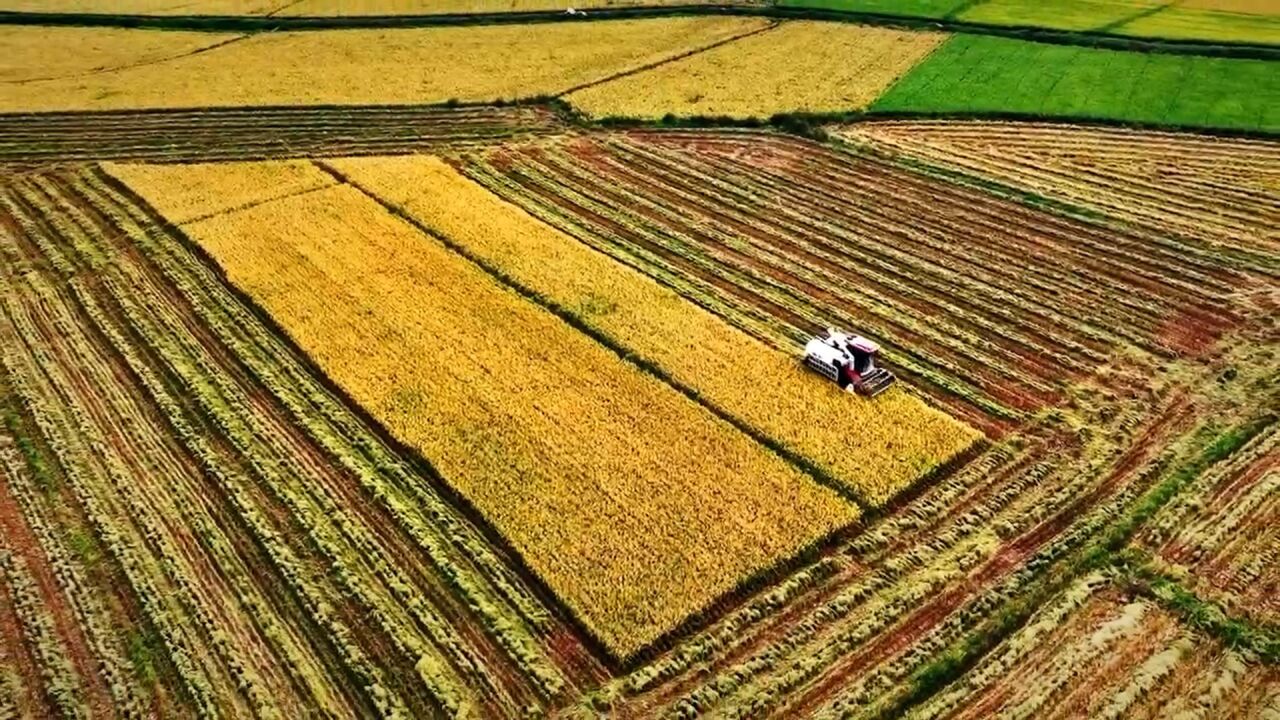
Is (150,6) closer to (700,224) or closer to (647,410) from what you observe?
(700,224)

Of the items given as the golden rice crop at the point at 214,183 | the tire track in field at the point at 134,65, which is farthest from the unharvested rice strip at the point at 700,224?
the tire track in field at the point at 134,65

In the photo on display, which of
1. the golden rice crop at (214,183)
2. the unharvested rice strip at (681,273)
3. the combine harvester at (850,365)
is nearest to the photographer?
the combine harvester at (850,365)

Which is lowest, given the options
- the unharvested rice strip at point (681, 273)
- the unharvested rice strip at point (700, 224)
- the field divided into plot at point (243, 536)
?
the field divided into plot at point (243, 536)

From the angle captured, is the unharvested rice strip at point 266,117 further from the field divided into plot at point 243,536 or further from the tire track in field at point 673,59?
the field divided into plot at point 243,536

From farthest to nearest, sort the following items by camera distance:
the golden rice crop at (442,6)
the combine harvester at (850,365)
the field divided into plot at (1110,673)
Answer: the golden rice crop at (442,6) → the combine harvester at (850,365) → the field divided into plot at (1110,673)

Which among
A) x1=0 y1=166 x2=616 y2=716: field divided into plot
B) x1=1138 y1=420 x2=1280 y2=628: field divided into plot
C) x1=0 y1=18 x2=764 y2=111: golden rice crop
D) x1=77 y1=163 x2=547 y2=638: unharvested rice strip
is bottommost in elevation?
x1=0 y1=166 x2=616 y2=716: field divided into plot

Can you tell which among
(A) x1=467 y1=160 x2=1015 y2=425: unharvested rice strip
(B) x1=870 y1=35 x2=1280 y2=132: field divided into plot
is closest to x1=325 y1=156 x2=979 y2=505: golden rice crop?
(A) x1=467 y1=160 x2=1015 y2=425: unharvested rice strip

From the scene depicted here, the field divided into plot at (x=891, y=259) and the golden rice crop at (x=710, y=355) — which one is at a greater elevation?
the field divided into plot at (x=891, y=259)

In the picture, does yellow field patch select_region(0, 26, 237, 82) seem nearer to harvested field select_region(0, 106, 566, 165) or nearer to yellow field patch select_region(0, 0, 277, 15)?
yellow field patch select_region(0, 0, 277, 15)
